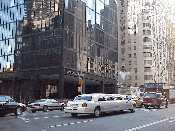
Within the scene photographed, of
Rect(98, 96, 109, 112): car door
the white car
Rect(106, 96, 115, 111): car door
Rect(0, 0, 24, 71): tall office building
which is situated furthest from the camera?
Rect(0, 0, 24, 71): tall office building

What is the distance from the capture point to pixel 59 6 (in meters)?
41.3

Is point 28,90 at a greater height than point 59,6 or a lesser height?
lesser

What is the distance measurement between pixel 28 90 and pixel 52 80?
463 cm

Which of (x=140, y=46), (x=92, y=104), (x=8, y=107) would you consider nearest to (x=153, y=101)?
(x=92, y=104)

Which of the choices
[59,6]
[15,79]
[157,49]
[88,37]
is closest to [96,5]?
[88,37]

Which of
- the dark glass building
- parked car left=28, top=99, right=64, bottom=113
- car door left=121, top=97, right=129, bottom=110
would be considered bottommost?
parked car left=28, top=99, right=64, bottom=113

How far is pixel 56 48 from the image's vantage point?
4056 centimetres

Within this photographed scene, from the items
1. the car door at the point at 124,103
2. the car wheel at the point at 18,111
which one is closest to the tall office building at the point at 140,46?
the car door at the point at 124,103

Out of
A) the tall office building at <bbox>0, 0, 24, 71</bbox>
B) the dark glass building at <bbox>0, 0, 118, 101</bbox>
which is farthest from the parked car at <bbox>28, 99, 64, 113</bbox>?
the tall office building at <bbox>0, 0, 24, 71</bbox>

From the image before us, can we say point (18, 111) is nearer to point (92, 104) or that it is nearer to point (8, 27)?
point (92, 104)

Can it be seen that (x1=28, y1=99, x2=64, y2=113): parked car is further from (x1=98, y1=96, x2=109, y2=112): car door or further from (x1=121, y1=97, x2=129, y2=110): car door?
(x1=98, y1=96, x2=109, y2=112): car door

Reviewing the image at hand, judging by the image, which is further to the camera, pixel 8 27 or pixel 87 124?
pixel 8 27

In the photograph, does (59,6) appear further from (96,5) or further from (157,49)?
(157,49)

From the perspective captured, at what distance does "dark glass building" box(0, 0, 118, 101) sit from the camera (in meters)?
40.7
